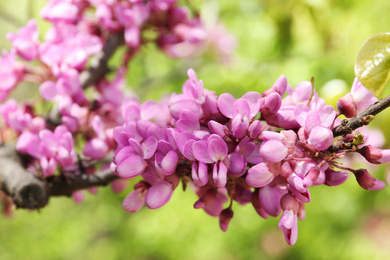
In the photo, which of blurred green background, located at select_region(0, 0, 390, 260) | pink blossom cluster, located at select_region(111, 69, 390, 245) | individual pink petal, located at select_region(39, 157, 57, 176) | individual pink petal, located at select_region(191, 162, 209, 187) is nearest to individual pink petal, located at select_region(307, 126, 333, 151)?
pink blossom cluster, located at select_region(111, 69, 390, 245)

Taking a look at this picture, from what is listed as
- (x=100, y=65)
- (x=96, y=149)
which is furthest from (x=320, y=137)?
(x=100, y=65)

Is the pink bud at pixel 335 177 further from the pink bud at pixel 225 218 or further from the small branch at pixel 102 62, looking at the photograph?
the small branch at pixel 102 62

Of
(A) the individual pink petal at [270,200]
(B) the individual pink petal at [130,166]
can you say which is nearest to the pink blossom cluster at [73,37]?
(B) the individual pink petal at [130,166]

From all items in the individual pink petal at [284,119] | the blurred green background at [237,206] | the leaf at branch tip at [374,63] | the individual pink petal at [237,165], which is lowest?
the blurred green background at [237,206]

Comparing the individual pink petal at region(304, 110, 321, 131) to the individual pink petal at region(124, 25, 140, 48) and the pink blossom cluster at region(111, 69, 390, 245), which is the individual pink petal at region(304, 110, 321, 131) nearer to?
the pink blossom cluster at region(111, 69, 390, 245)

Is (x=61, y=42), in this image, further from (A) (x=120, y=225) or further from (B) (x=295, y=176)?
(A) (x=120, y=225)

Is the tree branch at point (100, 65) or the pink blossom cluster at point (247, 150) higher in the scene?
the pink blossom cluster at point (247, 150)

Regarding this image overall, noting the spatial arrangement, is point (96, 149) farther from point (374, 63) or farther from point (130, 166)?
point (374, 63)

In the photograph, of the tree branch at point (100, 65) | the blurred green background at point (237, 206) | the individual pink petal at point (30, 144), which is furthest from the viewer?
the blurred green background at point (237, 206)
